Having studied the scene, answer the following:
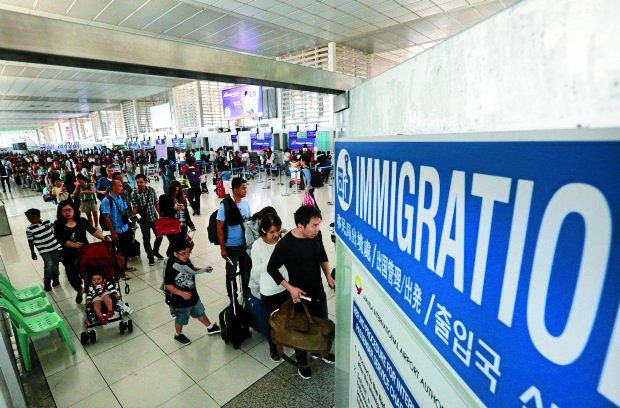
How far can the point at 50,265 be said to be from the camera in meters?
4.45

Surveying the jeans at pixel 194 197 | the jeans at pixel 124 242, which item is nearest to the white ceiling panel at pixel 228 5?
the jeans at pixel 194 197

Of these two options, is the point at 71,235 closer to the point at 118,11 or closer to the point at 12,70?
the point at 118,11

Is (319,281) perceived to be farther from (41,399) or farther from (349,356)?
(41,399)

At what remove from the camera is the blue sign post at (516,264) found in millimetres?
448

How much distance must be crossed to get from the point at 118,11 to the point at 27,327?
24.9ft

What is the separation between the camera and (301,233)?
2490mm

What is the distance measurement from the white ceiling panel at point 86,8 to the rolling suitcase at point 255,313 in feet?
24.8

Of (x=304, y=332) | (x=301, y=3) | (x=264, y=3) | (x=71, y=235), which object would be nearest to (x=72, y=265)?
(x=71, y=235)

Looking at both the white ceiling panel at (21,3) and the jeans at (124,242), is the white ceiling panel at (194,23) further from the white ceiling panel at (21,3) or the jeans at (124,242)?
the jeans at (124,242)

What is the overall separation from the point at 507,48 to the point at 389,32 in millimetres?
11223

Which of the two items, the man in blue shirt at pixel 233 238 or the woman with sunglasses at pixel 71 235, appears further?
the woman with sunglasses at pixel 71 235

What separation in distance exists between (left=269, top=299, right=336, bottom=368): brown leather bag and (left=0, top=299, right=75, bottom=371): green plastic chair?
2389 mm

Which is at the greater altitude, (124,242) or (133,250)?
(124,242)

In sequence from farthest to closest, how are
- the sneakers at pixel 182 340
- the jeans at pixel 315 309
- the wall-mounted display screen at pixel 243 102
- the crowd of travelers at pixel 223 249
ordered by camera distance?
the wall-mounted display screen at pixel 243 102 < the sneakers at pixel 182 340 < the jeans at pixel 315 309 < the crowd of travelers at pixel 223 249
